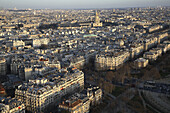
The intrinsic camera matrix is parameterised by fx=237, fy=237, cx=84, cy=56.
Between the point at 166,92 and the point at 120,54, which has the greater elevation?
the point at 120,54

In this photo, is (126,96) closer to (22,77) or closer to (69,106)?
(69,106)

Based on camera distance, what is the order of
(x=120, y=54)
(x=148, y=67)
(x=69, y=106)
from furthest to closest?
1. (x=120, y=54)
2. (x=148, y=67)
3. (x=69, y=106)

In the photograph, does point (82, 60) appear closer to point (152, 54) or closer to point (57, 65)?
point (57, 65)

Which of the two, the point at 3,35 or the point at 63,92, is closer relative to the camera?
the point at 63,92

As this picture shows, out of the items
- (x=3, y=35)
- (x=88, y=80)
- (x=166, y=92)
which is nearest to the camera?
(x=166, y=92)

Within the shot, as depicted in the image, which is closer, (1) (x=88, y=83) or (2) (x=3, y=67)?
(1) (x=88, y=83)

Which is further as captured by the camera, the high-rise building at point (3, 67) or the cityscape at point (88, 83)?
the high-rise building at point (3, 67)

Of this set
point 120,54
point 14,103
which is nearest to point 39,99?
point 14,103

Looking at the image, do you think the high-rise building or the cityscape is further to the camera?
the high-rise building

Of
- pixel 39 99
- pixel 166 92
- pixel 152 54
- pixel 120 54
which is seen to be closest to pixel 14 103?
pixel 39 99
